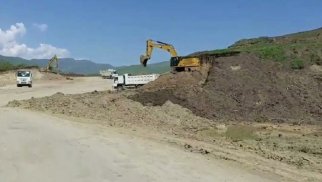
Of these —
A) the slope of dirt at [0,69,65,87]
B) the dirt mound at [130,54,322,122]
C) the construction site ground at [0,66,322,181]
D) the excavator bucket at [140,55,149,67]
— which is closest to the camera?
the construction site ground at [0,66,322,181]

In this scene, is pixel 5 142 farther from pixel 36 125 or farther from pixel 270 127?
pixel 270 127

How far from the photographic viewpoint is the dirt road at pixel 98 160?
11.2 metres

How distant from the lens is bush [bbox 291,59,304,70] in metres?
35.0

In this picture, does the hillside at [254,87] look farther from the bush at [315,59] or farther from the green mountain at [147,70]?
the green mountain at [147,70]

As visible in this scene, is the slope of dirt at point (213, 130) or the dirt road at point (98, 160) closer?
the dirt road at point (98, 160)

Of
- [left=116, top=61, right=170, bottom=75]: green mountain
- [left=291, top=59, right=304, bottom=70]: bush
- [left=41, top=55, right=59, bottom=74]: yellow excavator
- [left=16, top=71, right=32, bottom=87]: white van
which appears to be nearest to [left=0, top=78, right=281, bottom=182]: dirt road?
[left=291, top=59, right=304, bottom=70]: bush

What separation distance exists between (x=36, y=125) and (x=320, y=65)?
2183 cm

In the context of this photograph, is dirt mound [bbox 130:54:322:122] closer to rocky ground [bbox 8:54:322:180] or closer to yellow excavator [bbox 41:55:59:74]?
rocky ground [bbox 8:54:322:180]

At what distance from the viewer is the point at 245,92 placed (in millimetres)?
30766

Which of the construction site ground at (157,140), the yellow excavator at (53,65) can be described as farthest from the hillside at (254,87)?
the yellow excavator at (53,65)

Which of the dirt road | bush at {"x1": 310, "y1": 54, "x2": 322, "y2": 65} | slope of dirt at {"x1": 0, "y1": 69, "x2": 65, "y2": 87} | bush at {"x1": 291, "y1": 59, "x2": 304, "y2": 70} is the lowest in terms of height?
slope of dirt at {"x1": 0, "y1": 69, "x2": 65, "y2": 87}

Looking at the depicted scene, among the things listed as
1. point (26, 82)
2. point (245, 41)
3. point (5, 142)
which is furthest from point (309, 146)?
point (26, 82)

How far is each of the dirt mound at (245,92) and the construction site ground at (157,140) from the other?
13 cm

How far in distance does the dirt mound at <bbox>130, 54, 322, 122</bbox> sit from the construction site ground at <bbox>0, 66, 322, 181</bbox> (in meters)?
0.13
